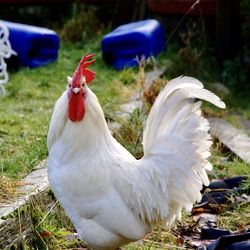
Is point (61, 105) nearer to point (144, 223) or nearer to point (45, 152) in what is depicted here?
point (144, 223)

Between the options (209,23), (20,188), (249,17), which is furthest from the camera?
(209,23)

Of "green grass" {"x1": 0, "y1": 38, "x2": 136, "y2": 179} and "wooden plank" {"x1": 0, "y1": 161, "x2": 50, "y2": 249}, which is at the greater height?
"wooden plank" {"x1": 0, "y1": 161, "x2": 50, "y2": 249}

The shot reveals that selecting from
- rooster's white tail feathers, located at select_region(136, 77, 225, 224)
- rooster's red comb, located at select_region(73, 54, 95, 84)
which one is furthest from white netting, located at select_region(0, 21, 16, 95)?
rooster's white tail feathers, located at select_region(136, 77, 225, 224)

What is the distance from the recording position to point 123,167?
173 inches

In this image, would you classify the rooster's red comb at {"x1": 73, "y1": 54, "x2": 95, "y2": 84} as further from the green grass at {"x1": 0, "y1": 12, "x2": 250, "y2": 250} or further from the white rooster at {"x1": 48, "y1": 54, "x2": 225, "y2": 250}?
the green grass at {"x1": 0, "y1": 12, "x2": 250, "y2": 250}

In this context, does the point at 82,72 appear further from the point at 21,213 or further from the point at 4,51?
the point at 4,51

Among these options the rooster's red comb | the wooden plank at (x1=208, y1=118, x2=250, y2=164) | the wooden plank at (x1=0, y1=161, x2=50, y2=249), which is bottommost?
the wooden plank at (x1=208, y1=118, x2=250, y2=164)

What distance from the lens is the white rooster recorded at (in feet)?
14.0

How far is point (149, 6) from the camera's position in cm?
1120

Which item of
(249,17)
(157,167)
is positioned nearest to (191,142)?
(157,167)

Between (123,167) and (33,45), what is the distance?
571 centimetres

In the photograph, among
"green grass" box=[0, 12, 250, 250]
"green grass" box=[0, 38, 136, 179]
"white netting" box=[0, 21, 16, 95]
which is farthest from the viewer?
"white netting" box=[0, 21, 16, 95]

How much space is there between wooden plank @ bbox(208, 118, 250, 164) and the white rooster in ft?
8.02

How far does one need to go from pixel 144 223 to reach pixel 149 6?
7204 mm
